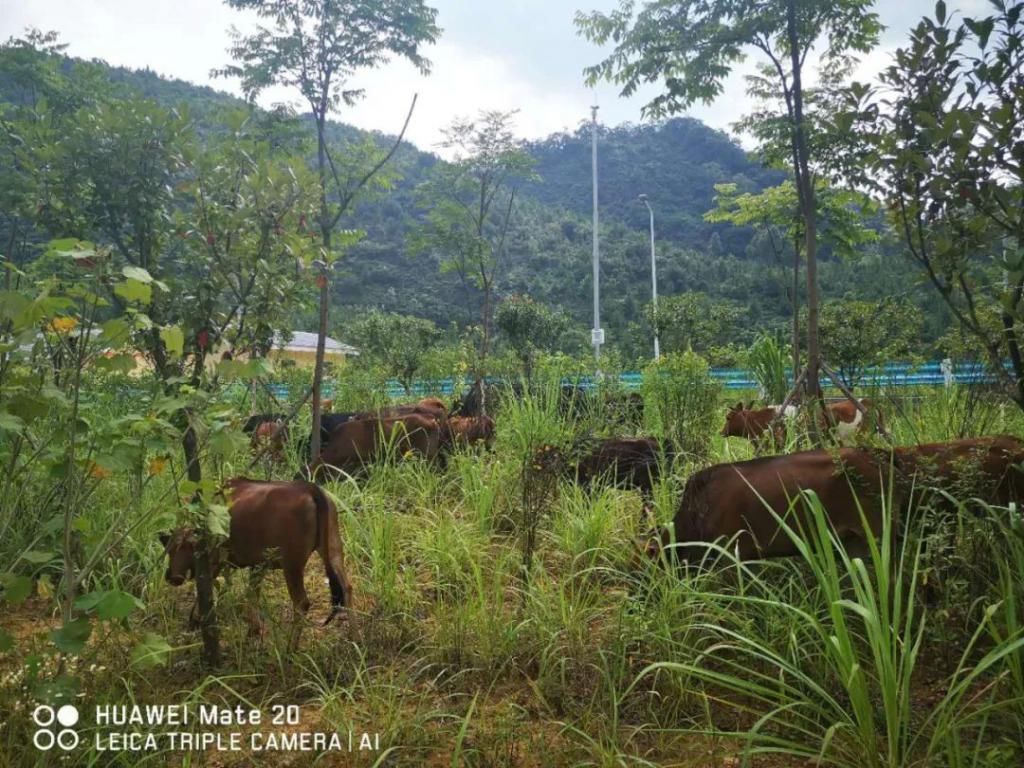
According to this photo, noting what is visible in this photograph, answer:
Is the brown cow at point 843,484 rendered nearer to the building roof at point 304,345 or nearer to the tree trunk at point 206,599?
the tree trunk at point 206,599

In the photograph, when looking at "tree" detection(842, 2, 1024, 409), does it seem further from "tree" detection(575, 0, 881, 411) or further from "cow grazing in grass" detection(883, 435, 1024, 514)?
"tree" detection(575, 0, 881, 411)

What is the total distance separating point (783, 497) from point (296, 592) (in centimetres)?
162

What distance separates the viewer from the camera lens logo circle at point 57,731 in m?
1.67

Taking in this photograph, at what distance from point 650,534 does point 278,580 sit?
1.56 meters

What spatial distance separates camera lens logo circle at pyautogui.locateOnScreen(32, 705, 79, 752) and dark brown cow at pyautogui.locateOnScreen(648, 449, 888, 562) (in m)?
1.79

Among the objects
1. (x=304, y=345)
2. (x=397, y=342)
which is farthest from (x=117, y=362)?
(x=304, y=345)

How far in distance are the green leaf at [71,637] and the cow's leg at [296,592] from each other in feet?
2.68

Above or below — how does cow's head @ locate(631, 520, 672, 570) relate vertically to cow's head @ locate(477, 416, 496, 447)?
below

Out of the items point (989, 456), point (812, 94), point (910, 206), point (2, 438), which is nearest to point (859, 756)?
point (989, 456)

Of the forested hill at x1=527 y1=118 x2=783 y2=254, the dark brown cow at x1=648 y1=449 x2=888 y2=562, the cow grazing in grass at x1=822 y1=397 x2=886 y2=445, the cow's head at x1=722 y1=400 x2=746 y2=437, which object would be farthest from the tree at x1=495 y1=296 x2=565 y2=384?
the forested hill at x1=527 y1=118 x2=783 y2=254

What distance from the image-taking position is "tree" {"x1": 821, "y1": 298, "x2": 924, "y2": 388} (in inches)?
253

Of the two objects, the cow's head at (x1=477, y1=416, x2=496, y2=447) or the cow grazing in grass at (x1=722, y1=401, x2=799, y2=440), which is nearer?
the cow grazing in grass at (x1=722, y1=401, x2=799, y2=440)

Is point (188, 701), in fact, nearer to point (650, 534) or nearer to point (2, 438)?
point (2, 438)

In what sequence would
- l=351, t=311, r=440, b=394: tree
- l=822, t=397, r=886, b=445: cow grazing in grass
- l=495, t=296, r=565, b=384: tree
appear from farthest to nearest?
l=495, t=296, r=565, b=384: tree
l=351, t=311, r=440, b=394: tree
l=822, t=397, r=886, b=445: cow grazing in grass
